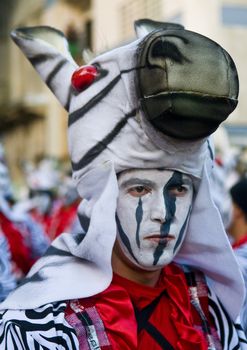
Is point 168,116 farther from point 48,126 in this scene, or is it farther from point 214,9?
point 48,126

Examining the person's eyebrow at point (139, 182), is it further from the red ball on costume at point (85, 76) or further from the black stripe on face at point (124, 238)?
the red ball on costume at point (85, 76)

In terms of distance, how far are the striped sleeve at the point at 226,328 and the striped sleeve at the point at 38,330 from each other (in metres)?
0.62

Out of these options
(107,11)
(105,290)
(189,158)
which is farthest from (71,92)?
(107,11)

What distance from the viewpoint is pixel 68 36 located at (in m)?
20.6

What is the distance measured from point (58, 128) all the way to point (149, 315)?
787 inches

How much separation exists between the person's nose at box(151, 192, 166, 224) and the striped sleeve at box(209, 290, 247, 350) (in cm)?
50

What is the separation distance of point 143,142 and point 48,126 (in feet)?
68.3

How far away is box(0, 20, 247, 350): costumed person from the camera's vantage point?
273 cm

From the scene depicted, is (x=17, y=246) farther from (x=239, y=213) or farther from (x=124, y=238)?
(x=124, y=238)

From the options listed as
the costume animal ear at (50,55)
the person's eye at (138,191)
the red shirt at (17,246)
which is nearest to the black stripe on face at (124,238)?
the person's eye at (138,191)

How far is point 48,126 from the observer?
2355cm

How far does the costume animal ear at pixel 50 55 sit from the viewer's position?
3148 mm

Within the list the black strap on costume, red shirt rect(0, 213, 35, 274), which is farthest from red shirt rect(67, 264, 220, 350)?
red shirt rect(0, 213, 35, 274)

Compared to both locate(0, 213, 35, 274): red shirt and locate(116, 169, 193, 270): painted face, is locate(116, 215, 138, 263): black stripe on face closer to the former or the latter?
locate(116, 169, 193, 270): painted face
